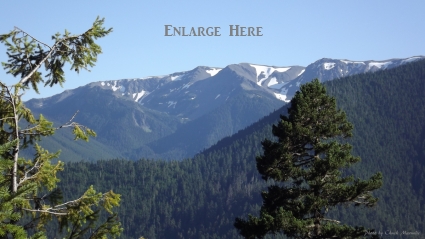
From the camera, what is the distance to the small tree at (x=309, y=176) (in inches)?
842

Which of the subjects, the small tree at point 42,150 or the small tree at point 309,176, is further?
the small tree at point 309,176

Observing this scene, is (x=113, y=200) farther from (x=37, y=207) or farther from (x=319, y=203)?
(x=319, y=203)

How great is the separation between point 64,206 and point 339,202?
13.8 metres

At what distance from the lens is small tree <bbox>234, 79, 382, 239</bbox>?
21.4 metres

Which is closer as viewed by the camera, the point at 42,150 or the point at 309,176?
the point at 42,150

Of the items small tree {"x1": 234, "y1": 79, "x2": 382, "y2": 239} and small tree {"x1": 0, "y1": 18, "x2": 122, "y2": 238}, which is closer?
small tree {"x1": 0, "y1": 18, "x2": 122, "y2": 238}

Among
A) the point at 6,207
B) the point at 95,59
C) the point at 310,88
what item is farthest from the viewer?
the point at 310,88

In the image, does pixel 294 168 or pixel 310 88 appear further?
pixel 310 88

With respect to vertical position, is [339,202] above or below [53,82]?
below

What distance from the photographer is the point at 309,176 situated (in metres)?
22.2

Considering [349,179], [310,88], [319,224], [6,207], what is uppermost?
[310,88]

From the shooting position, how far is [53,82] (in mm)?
15289

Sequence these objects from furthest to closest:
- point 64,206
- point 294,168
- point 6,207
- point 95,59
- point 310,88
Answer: point 310,88 → point 294,168 → point 95,59 → point 64,206 → point 6,207

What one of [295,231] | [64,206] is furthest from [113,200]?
[295,231]
